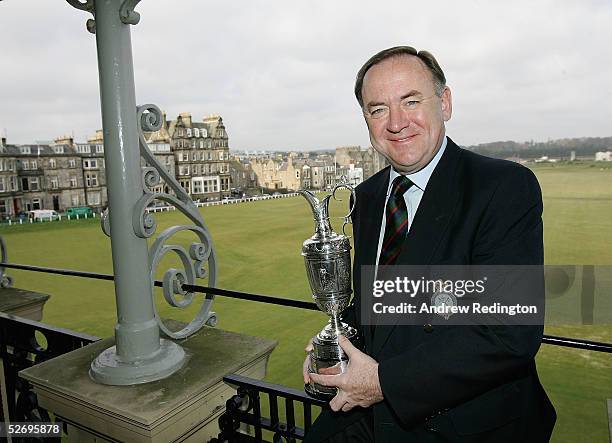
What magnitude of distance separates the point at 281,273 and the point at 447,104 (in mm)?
44890

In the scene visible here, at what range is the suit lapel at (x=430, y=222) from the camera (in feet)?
3.62

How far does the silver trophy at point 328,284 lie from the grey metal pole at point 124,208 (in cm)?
72

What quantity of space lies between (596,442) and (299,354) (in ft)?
50.4

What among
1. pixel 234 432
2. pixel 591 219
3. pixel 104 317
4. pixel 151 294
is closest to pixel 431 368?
pixel 234 432

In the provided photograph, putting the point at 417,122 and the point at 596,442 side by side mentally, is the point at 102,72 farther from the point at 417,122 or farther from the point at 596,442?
the point at 596,442

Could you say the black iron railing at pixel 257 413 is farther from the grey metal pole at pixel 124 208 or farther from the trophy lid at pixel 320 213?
the trophy lid at pixel 320 213

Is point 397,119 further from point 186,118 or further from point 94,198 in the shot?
point 186,118

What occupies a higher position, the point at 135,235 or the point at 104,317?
the point at 135,235

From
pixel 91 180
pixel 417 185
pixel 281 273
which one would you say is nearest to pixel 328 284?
pixel 417 185

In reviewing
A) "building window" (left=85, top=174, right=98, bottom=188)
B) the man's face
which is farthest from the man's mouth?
"building window" (left=85, top=174, right=98, bottom=188)

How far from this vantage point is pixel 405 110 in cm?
116

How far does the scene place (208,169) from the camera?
58.0m

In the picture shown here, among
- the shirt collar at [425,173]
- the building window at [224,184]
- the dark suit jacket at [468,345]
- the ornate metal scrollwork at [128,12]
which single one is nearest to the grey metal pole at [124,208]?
the ornate metal scrollwork at [128,12]

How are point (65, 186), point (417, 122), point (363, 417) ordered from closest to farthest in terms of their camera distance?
1. point (417, 122)
2. point (363, 417)
3. point (65, 186)
